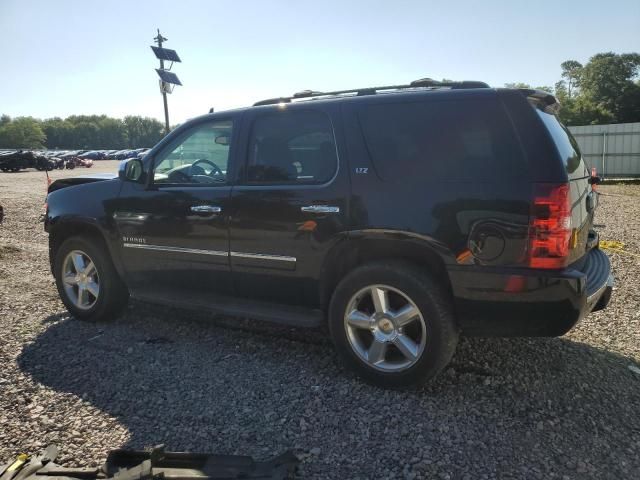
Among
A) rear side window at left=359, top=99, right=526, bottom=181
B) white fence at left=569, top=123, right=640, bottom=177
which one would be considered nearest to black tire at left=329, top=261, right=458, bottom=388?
rear side window at left=359, top=99, right=526, bottom=181

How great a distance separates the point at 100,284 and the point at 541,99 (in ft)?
13.2

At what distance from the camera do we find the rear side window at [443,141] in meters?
3.06

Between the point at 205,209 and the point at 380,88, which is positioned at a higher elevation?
the point at 380,88

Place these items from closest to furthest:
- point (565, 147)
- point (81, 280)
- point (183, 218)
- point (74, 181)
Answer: point (565, 147), point (183, 218), point (81, 280), point (74, 181)

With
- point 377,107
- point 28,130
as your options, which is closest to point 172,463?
point 377,107

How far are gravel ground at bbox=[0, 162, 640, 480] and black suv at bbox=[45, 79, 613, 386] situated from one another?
39 cm

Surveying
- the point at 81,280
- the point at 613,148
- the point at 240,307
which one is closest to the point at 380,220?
the point at 240,307

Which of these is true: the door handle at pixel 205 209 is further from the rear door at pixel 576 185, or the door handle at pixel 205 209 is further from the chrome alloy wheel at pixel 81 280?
the rear door at pixel 576 185

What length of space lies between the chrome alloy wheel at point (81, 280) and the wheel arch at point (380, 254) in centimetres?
245

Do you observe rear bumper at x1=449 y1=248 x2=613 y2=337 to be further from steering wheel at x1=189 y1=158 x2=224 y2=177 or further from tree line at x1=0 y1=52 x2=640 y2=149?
tree line at x1=0 y1=52 x2=640 y2=149

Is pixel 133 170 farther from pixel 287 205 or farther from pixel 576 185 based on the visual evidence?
pixel 576 185

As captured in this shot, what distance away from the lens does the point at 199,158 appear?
430cm

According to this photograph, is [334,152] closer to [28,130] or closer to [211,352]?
[211,352]

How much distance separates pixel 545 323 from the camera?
3.05 meters
